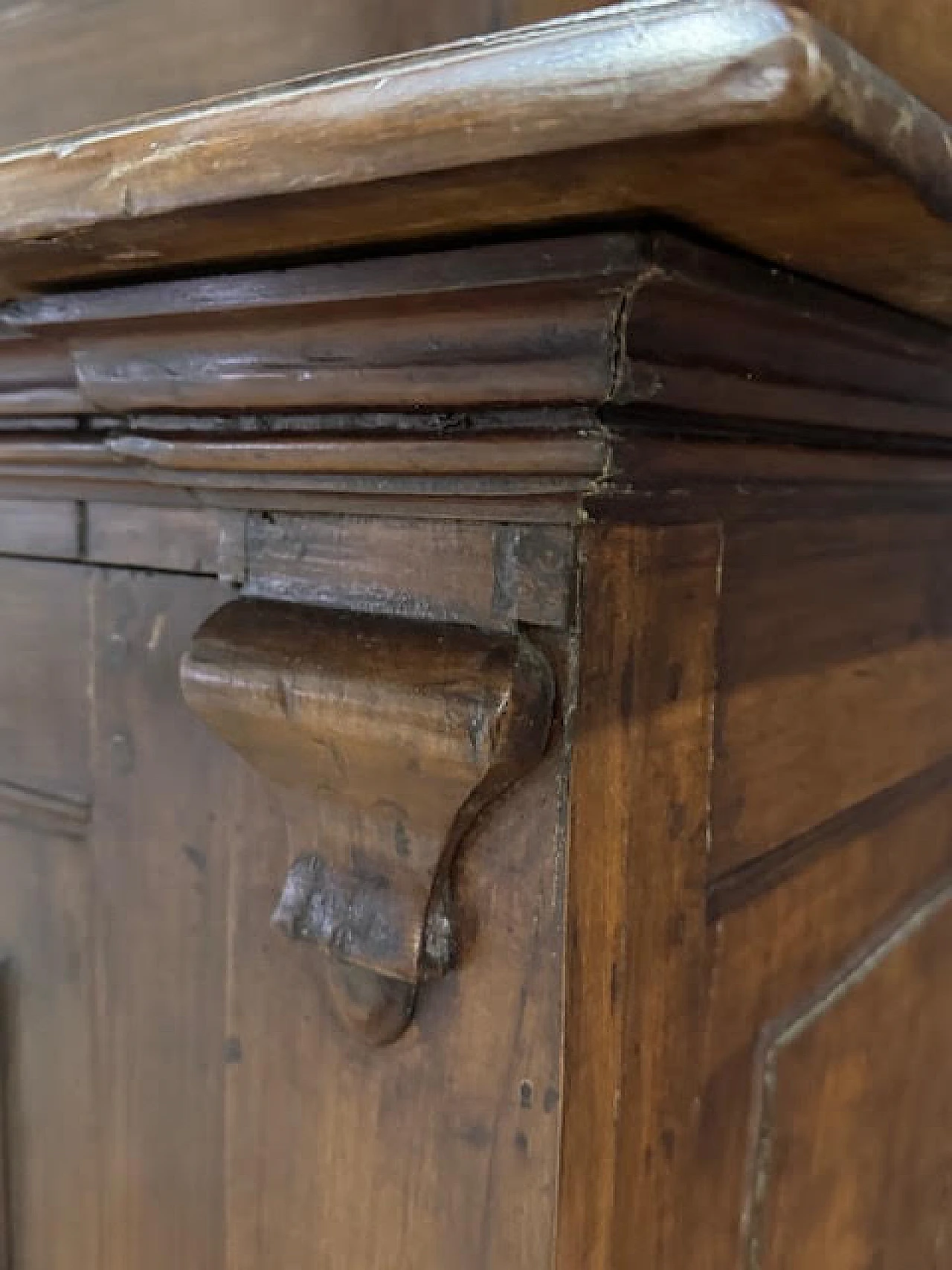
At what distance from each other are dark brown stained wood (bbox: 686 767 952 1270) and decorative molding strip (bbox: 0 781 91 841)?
0.34m

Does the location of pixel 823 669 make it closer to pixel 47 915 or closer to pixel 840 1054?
pixel 840 1054

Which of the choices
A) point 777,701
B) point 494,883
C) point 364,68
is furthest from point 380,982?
point 364,68

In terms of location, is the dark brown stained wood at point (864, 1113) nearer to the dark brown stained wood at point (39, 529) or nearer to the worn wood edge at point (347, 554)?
the worn wood edge at point (347, 554)

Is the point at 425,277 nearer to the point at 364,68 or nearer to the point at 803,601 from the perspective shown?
the point at 364,68

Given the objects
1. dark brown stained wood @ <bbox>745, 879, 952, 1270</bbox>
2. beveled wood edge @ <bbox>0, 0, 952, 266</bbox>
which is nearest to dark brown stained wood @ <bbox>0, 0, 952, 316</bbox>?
beveled wood edge @ <bbox>0, 0, 952, 266</bbox>

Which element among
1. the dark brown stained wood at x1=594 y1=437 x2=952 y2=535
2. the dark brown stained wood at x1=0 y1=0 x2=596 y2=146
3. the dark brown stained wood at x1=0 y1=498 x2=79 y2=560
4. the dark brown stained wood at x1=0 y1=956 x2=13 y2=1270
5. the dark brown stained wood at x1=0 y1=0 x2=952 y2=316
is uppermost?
the dark brown stained wood at x1=0 y1=0 x2=596 y2=146

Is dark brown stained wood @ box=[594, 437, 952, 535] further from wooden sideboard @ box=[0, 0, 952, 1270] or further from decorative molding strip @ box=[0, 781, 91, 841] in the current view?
decorative molding strip @ box=[0, 781, 91, 841]

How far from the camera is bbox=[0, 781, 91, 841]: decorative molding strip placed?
0.61 meters

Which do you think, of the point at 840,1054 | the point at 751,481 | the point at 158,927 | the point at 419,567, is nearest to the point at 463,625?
the point at 419,567

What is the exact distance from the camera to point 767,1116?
574 mm

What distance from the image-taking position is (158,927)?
0.57 m

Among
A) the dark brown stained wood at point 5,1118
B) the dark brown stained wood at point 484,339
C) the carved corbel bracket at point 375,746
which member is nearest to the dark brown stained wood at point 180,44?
the dark brown stained wood at point 484,339

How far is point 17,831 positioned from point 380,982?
0.93 ft

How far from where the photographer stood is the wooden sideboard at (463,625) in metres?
0.32
